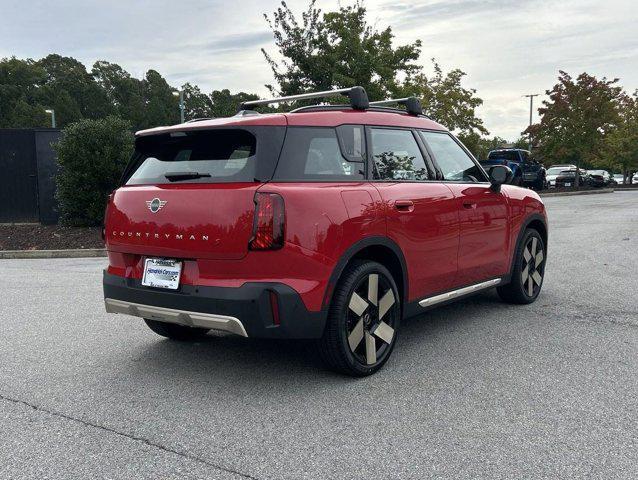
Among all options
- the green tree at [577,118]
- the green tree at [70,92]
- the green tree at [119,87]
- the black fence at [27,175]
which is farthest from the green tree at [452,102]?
the green tree at [119,87]

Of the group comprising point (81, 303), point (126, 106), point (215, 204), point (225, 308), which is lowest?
point (81, 303)

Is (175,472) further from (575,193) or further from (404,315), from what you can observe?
(575,193)

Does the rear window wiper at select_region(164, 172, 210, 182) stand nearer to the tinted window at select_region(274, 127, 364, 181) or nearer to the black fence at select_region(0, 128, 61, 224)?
the tinted window at select_region(274, 127, 364, 181)

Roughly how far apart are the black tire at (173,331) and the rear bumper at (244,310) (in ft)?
3.79

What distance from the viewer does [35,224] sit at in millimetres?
15203

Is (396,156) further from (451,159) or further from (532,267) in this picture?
(532,267)

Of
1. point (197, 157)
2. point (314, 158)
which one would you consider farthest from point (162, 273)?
point (314, 158)

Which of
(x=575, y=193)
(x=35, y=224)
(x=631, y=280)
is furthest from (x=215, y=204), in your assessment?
(x=575, y=193)

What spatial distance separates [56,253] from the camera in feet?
38.3

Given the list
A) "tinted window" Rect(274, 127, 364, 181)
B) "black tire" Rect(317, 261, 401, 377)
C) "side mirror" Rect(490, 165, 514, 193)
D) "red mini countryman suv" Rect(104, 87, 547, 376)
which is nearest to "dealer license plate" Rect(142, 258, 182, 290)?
"red mini countryman suv" Rect(104, 87, 547, 376)

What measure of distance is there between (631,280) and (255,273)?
573cm

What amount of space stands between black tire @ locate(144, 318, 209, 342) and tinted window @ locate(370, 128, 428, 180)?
6.57 feet

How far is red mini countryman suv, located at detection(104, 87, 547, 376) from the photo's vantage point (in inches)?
143

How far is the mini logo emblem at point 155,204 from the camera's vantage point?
3953mm
